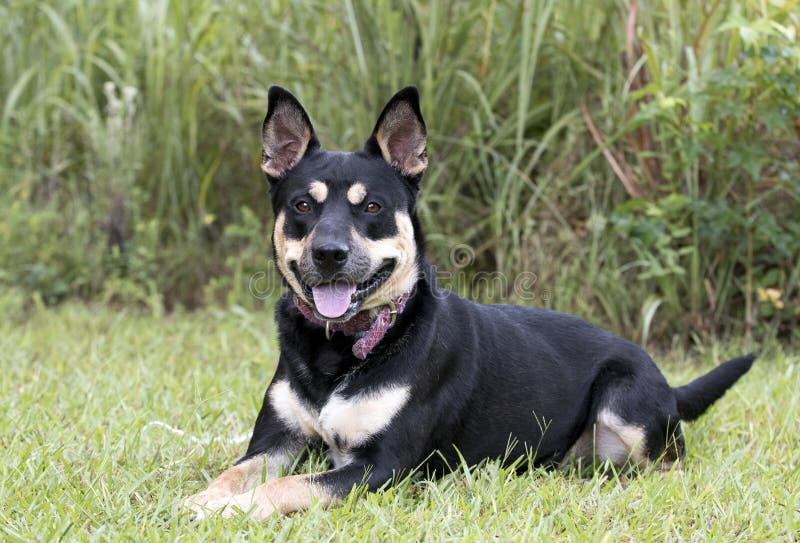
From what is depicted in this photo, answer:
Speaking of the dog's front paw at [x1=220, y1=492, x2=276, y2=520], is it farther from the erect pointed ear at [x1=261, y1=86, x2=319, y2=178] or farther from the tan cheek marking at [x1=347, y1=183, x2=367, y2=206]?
the erect pointed ear at [x1=261, y1=86, x2=319, y2=178]

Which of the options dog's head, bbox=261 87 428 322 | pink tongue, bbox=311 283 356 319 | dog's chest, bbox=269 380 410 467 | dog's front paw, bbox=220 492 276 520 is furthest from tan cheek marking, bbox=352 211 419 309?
dog's front paw, bbox=220 492 276 520

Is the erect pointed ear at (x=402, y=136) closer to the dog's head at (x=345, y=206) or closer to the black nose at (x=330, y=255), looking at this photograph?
the dog's head at (x=345, y=206)

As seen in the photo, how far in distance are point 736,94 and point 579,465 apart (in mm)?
2573

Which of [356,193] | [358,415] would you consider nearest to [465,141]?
[356,193]

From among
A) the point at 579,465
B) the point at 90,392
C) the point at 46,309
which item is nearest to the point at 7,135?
the point at 46,309

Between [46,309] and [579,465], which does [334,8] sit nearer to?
[46,309]

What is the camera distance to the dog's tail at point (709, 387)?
346cm

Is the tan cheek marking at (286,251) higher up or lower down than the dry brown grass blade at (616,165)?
lower down

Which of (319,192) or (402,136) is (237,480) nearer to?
(319,192)

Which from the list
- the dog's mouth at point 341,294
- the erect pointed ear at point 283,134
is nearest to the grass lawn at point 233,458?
the dog's mouth at point 341,294

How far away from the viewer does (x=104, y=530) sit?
7.57 feet

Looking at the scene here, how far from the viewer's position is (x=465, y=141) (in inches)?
208

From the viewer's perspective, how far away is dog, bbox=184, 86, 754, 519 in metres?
2.75

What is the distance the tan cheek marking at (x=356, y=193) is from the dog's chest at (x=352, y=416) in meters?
0.65
